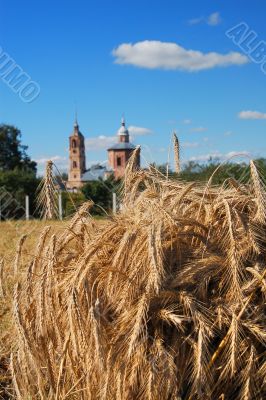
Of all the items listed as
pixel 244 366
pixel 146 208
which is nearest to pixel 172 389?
pixel 244 366

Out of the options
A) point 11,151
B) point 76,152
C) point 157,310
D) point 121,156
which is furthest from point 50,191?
point 76,152

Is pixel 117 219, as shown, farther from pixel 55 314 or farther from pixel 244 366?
pixel 244 366

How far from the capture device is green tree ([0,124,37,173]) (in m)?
55.9

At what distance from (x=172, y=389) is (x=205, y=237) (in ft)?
2.52

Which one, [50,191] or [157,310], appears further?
[50,191]

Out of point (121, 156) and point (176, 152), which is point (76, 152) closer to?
point (121, 156)

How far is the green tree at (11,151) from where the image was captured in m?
55.9

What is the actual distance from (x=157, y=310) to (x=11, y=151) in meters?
56.4

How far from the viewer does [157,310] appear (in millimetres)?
2393

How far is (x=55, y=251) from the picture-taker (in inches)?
111

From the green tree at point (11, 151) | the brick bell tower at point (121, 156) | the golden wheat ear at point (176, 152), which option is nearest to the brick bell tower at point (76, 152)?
the green tree at point (11, 151)

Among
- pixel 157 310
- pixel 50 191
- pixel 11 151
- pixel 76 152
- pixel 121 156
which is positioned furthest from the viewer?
pixel 76 152

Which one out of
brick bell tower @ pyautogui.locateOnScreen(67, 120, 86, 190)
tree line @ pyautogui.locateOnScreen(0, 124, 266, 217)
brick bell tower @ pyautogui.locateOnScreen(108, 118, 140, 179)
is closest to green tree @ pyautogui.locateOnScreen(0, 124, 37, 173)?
tree line @ pyautogui.locateOnScreen(0, 124, 266, 217)

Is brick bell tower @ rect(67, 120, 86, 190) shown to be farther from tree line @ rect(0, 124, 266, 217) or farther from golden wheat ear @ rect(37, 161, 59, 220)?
golden wheat ear @ rect(37, 161, 59, 220)
